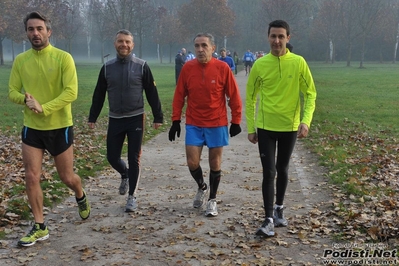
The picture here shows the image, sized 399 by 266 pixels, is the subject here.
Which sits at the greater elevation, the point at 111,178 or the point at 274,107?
the point at 274,107

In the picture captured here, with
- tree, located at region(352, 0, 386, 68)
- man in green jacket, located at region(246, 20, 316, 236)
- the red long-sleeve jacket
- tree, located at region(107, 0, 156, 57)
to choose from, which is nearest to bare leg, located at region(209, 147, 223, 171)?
the red long-sleeve jacket

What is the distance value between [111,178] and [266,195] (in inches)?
135

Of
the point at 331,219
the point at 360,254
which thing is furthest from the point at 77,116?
the point at 360,254

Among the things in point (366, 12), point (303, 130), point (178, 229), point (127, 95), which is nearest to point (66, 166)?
point (127, 95)

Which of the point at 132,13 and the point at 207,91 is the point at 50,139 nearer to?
the point at 207,91

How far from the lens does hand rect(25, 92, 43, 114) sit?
5180 millimetres

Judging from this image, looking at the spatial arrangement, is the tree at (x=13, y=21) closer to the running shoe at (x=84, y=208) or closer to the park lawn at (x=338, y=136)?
the park lawn at (x=338, y=136)

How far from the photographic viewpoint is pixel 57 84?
5508 mm

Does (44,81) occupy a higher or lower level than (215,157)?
higher

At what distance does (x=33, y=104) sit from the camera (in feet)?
17.0

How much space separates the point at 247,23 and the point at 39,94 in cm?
8080

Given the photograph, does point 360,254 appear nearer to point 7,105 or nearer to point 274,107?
point 274,107

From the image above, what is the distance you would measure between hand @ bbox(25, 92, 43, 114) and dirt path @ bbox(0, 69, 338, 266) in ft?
4.41

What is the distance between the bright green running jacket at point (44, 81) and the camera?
5426mm
